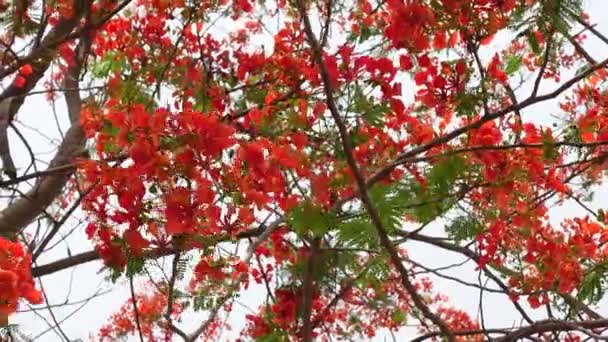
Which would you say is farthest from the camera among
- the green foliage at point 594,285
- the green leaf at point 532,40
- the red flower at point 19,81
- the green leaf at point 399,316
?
the green leaf at point 399,316

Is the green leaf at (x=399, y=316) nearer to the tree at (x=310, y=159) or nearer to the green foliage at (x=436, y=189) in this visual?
the tree at (x=310, y=159)

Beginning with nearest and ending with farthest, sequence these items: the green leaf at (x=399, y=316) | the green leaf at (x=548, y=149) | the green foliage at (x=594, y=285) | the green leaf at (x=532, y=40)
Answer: the green leaf at (x=532, y=40) < the green leaf at (x=548, y=149) < the green foliage at (x=594, y=285) < the green leaf at (x=399, y=316)

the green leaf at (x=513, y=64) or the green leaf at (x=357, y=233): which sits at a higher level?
the green leaf at (x=513, y=64)

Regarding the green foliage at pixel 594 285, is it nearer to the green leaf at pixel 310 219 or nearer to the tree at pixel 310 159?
the tree at pixel 310 159

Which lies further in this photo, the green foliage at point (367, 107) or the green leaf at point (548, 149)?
the green foliage at point (367, 107)

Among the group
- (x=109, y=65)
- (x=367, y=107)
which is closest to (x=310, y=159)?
(x=367, y=107)

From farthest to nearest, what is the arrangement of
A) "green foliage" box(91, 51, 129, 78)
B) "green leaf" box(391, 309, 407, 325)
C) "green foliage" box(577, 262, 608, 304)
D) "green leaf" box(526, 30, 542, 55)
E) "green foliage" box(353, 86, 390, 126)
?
1. "green leaf" box(391, 309, 407, 325)
2. "green foliage" box(91, 51, 129, 78)
3. "green foliage" box(577, 262, 608, 304)
4. "green foliage" box(353, 86, 390, 126)
5. "green leaf" box(526, 30, 542, 55)

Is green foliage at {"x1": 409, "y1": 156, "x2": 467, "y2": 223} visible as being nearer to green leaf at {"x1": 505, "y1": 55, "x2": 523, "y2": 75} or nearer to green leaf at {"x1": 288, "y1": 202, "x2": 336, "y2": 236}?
green leaf at {"x1": 288, "y1": 202, "x2": 336, "y2": 236}

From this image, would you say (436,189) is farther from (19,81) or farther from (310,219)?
(19,81)

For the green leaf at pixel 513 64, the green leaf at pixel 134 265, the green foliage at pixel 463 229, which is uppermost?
the green leaf at pixel 513 64

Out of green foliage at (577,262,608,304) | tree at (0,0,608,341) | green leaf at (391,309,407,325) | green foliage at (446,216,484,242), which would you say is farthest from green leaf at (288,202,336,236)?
green leaf at (391,309,407,325)

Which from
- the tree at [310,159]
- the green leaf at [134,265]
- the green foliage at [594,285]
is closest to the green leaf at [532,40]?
the tree at [310,159]

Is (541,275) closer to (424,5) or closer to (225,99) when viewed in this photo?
(225,99)

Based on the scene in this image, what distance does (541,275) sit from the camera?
2.05 m
